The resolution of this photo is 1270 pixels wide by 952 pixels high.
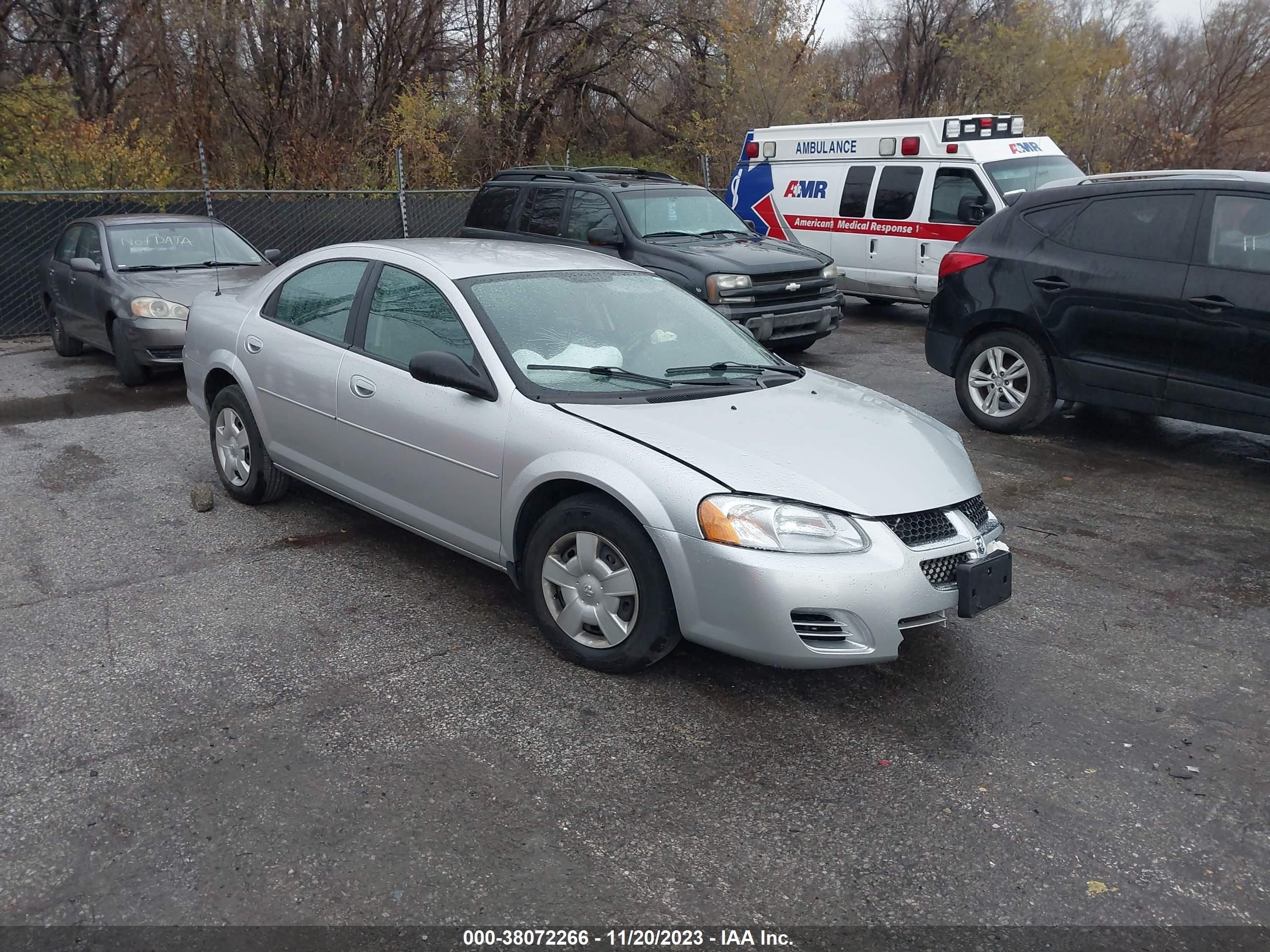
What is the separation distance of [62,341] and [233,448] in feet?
21.6

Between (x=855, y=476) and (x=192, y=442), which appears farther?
(x=192, y=442)

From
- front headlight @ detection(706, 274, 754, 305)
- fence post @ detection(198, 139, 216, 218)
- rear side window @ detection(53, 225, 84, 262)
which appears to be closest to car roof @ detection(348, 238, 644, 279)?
front headlight @ detection(706, 274, 754, 305)

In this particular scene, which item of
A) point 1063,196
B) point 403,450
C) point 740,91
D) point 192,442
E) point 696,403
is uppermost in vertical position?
point 740,91

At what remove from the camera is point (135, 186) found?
14.8 meters

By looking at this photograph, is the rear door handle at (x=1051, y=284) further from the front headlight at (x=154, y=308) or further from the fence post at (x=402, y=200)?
the fence post at (x=402, y=200)

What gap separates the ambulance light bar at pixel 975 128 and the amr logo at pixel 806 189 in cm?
174

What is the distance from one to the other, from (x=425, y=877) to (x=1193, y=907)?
82.4 inches

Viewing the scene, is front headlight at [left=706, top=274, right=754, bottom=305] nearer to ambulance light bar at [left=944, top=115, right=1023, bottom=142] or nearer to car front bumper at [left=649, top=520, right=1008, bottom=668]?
ambulance light bar at [left=944, top=115, right=1023, bottom=142]

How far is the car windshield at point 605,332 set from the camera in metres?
4.68

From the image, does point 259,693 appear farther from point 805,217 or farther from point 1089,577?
point 805,217

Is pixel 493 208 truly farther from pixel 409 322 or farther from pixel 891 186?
pixel 409 322

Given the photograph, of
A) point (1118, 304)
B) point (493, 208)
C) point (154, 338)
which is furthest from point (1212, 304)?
point (154, 338)

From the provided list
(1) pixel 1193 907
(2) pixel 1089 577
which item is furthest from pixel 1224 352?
(1) pixel 1193 907

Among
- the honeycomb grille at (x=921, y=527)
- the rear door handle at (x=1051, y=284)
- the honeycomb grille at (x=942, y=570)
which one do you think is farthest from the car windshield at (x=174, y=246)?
the honeycomb grille at (x=942, y=570)
